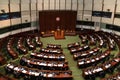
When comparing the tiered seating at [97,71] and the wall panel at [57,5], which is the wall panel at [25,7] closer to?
Result: the wall panel at [57,5]

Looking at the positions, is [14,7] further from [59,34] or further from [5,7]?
[59,34]

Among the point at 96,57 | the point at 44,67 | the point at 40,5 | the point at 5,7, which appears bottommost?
the point at 44,67

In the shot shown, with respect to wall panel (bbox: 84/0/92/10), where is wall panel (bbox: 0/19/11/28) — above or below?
below

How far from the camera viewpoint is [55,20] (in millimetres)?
31609

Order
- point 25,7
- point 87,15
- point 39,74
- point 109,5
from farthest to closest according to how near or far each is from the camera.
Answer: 1. point 87,15
2. point 109,5
3. point 25,7
4. point 39,74

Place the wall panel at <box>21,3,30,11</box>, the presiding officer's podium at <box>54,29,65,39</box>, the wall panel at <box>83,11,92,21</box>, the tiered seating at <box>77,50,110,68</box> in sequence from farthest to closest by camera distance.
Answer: the wall panel at <box>83,11,92,21</box> → the presiding officer's podium at <box>54,29,65,39</box> → the wall panel at <box>21,3,30,11</box> → the tiered seating at <box>77,50,110,68</box>

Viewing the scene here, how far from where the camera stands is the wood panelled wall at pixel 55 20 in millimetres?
30906

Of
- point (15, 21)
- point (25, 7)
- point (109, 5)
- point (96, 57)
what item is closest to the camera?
point (96, 57)

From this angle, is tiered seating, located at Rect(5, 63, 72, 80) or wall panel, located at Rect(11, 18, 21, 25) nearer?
tiered seating, located at Rect(5, 63, 72, 80)

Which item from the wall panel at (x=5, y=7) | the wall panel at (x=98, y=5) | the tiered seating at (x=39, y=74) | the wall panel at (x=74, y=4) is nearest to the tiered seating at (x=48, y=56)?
the tiered seating at (x=39, y=74)

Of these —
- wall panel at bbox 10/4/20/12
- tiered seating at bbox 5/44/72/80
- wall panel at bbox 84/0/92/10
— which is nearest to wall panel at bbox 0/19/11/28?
wall panel at bbox 10/4/20/12

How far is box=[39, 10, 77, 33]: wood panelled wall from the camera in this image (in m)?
30.9

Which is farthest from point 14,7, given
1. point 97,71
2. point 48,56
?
point 97,71

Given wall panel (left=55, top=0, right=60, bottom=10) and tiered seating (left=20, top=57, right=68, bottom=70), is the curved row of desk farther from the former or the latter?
wall panel (left=55, top=0, right=60, bottom=10)
